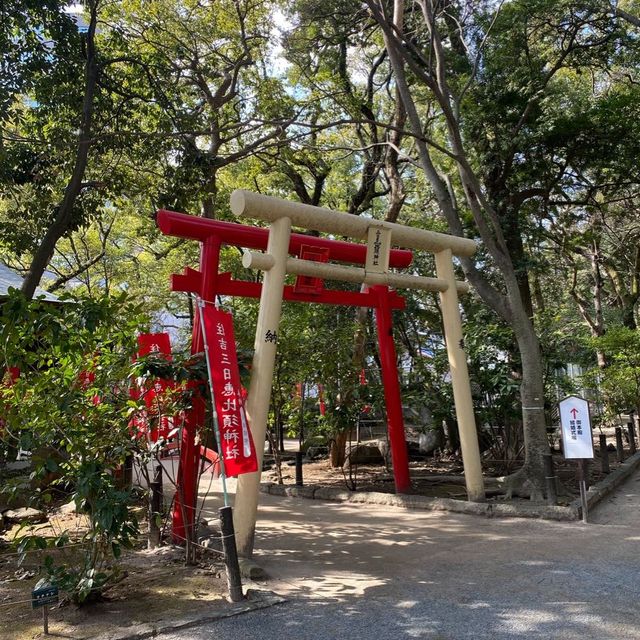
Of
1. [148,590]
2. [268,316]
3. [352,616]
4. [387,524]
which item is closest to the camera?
[352,616]

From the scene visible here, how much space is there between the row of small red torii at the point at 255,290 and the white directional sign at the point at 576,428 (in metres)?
1.42

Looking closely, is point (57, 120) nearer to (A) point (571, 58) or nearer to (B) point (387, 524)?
(B) point (387, 524)

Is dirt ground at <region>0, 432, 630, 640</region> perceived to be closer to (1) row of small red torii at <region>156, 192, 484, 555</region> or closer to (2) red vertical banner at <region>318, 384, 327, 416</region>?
(1) row of small red torii at <region>156, 192, 484, 555</region>

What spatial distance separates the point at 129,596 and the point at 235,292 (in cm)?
425

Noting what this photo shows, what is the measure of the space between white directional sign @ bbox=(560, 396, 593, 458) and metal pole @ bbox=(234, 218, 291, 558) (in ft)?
13.9

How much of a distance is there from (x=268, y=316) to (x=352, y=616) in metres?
3.29

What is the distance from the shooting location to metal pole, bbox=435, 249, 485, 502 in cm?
870

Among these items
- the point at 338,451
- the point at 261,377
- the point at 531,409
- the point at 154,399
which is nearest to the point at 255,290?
the point at 261,377

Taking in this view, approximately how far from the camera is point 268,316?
6.57m

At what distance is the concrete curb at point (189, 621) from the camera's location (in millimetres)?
4043

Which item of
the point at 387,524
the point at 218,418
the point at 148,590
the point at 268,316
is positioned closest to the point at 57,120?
the point at 268,316

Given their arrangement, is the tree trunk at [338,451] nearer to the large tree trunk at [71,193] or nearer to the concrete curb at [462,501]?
the concrete curb at [462,501]

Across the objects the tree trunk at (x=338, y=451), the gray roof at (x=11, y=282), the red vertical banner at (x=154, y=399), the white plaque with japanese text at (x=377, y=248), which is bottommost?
the tree trunk at (x=338, y=451)

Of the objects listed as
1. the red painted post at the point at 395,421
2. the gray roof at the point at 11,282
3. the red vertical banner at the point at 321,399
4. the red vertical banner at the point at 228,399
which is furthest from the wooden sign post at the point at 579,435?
the gray roof at the point at 11,282
